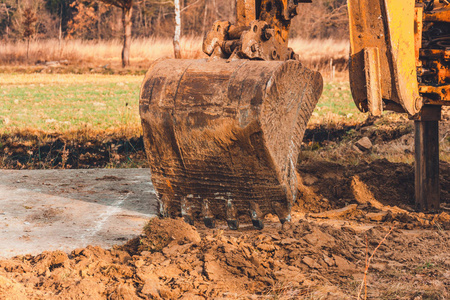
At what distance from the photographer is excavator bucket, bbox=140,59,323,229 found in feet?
11.3

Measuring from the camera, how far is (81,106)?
44.1ft

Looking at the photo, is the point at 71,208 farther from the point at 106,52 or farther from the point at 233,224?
the point at 106,52

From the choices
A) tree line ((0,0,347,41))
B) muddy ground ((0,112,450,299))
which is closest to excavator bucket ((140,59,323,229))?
muddy ground ((0,112,450,299))

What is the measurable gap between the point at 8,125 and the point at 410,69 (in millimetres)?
8443

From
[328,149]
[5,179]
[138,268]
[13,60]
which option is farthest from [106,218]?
[13,60]

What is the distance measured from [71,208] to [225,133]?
1.77 metres

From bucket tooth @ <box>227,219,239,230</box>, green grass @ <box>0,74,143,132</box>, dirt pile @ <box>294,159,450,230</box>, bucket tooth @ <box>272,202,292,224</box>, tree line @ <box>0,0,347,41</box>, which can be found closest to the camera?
bucket tooth @ <box>272,202,292,224</box>

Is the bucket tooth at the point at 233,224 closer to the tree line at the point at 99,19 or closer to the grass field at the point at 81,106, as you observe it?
the grass field at the point at 81,106

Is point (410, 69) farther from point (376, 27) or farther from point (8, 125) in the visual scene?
point (8, 125)

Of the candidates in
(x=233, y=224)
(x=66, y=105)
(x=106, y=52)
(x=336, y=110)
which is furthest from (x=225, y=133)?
(x=106, y=52)

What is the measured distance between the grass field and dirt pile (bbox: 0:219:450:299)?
275 inches

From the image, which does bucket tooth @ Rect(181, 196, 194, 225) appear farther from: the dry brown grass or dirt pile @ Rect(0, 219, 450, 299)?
the dry brown grass

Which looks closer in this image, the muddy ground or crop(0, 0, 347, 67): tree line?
the muddy ground

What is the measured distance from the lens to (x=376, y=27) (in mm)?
3486
